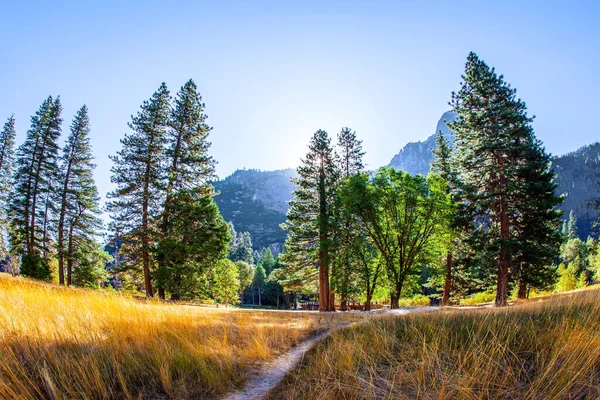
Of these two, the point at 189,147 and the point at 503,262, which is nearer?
the point at 503,262

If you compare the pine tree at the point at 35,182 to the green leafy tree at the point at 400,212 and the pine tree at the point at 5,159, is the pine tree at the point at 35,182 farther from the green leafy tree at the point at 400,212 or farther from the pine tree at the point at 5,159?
the green leafy tree at the point at 400,212

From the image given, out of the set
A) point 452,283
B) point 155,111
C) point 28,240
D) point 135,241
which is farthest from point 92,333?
point 452,283

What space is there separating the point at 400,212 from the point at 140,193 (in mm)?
19522

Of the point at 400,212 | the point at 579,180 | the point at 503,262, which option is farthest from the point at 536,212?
the point at 579,180

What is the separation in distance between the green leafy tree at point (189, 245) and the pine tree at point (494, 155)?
1870 centimetres

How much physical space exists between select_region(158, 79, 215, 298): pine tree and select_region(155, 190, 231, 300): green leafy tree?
99 cm

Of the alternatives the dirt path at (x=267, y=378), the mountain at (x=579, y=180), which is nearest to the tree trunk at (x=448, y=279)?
the dirt path at (x=267, y=378)

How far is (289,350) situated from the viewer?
6.00 m

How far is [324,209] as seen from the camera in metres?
24.2

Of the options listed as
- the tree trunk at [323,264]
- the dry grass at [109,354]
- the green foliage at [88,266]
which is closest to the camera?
the dry grass at [109,354]

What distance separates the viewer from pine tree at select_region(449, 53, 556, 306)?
17422 mm

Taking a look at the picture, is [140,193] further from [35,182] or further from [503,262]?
[503,262]

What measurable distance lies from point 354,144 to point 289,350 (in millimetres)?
25875

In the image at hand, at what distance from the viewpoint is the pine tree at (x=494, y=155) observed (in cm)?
1742
